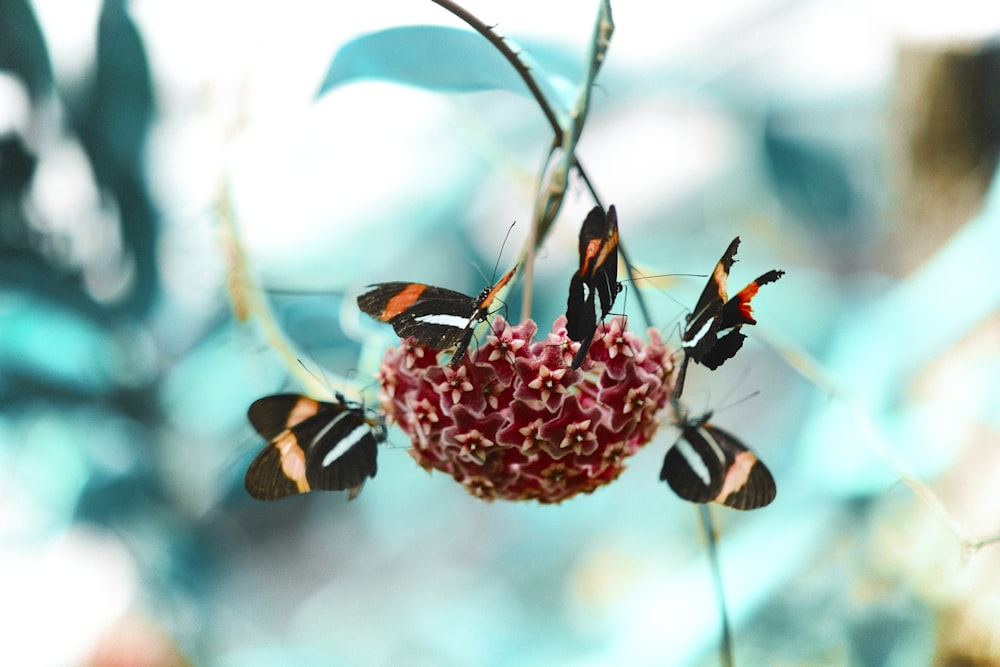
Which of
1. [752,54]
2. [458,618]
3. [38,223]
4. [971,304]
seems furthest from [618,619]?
[38,223]

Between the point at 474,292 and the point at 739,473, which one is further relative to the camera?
the point at 474,292

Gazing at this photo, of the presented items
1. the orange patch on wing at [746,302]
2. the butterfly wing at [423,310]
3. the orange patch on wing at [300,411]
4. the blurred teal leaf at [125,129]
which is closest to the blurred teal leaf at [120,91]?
the blurred teal leaf at [125,129]

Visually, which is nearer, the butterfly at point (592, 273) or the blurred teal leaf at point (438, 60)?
the butterfly at point (592, 273)

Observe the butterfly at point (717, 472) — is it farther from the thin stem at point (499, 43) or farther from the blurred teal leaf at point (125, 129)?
the blurred teal leaf at point (125, 129)

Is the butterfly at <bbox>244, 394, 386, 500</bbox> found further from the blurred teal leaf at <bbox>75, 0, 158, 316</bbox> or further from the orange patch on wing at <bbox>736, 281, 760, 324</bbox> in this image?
the blurred teal leaf at <bbox>75, 0, 158, 316</bbox>

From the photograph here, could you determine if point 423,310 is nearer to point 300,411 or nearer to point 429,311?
point 429,311

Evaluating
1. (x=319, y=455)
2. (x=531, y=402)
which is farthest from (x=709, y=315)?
(x=319, y=455)
